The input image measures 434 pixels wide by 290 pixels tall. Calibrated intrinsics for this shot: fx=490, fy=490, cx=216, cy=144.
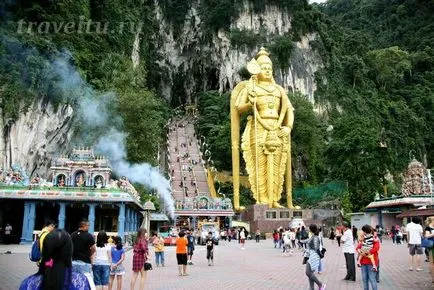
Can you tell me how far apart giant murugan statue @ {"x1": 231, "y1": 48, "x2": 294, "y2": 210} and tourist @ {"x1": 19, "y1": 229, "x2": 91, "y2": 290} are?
909 inches

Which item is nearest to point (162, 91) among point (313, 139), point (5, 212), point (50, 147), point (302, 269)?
point (313, 139)

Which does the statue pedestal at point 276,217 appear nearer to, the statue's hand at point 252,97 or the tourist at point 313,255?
the statue's hand at point 252,97

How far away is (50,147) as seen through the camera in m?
24.7

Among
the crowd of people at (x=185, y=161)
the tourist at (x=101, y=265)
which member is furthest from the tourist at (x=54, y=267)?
the crowd of people at (x=185, y=161)

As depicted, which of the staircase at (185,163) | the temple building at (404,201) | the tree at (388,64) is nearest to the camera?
the temple building at (404,201)

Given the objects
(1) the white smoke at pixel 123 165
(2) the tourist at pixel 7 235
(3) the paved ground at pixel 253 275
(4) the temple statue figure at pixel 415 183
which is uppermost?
(1) the white smoke at pixel 123 165

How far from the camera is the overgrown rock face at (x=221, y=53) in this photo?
4562cm

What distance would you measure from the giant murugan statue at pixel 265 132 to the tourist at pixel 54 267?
23101 millimetres

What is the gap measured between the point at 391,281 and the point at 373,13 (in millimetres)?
67394

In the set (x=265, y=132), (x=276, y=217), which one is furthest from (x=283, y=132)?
(x=276, y=217)

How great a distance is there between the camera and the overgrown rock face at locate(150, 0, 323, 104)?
45625 mm

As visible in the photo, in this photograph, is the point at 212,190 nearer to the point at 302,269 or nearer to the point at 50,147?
the point at 50,147

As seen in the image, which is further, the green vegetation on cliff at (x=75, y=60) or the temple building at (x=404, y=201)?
the temple building at (x=404, y=201)

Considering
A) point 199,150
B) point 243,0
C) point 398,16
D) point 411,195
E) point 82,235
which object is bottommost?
point 82,235
